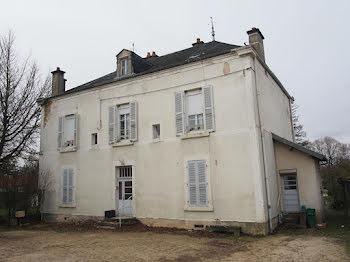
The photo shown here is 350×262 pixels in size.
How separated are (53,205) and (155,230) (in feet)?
19.1

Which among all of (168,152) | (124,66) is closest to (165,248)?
(168,152)

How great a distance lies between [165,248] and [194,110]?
5.03m

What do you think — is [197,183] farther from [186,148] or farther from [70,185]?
[70,185]

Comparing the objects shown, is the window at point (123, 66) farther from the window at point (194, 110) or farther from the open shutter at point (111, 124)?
the window at point (194, 110)

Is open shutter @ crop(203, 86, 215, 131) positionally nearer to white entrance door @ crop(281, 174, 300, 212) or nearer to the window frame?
white entrance door @ crop(281, 174, 300, 212)

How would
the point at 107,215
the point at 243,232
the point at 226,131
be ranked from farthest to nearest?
the point at 107,215, the point at 226,131, the point at 243,232

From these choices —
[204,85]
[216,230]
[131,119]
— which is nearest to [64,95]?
[131,119]

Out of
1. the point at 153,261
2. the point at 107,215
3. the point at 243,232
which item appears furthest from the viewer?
the point at 107,215

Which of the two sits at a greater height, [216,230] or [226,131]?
[226,131]

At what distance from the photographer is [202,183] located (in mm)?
9992

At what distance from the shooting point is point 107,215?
37.5 ft

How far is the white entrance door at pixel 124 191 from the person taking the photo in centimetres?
1155

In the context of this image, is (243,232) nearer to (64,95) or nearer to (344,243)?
(344,243)

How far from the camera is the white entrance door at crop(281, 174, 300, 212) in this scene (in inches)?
424
